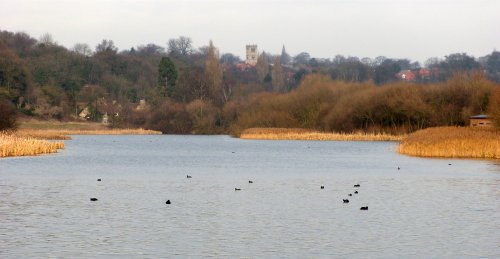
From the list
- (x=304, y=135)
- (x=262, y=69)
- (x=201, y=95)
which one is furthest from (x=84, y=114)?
(x=304, y=135)

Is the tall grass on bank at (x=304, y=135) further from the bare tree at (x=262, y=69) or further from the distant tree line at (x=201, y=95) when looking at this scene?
the bare tree at (x=262, y=69)

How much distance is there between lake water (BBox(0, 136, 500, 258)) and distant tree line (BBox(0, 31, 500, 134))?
32.8 m

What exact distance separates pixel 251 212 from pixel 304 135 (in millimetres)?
74828

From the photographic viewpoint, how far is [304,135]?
339 ft

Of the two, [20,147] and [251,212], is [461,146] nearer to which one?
[20,147]

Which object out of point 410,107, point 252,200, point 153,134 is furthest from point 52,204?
point 153,134

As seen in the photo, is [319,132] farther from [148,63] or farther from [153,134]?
[148,63]

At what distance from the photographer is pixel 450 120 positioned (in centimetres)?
9738

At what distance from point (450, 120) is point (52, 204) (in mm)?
72818

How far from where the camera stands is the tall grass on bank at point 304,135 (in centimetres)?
9600

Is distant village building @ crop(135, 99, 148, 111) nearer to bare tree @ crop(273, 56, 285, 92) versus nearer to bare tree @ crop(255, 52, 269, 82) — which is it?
bare tree @ crop(273, 56, 285, 92)

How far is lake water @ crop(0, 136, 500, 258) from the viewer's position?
21281 mm

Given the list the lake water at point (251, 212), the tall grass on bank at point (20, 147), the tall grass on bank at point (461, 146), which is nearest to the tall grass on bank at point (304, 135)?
the tall grass on bank at point (461, 146)

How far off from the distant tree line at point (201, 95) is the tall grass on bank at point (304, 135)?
3.62 m
